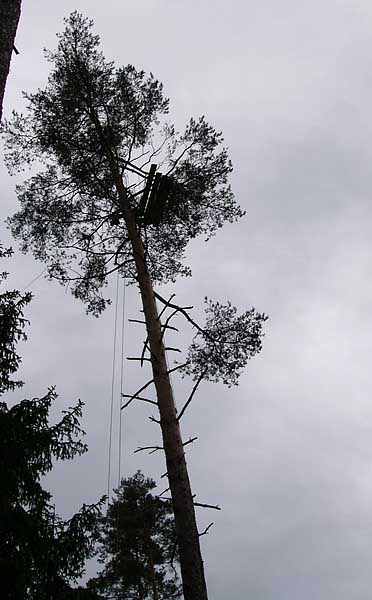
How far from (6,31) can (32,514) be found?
19.6 feet

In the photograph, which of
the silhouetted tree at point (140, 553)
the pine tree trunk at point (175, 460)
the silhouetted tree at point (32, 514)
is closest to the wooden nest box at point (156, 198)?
the pine tree trunk at point (175, 460)

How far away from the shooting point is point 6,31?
6.55 metres

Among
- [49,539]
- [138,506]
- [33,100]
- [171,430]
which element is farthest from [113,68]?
[138,506]

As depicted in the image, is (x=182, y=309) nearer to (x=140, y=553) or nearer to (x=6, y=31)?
(x=6, y=31)

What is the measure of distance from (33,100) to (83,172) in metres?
1.76

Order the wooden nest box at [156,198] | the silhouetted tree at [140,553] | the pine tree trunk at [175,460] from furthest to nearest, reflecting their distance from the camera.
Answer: the silhouetted tree at [140,553] → the wooden nest box at [156,198] → the pine tree trunk at [175,460]

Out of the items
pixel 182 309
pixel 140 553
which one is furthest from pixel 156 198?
pixel 140 553

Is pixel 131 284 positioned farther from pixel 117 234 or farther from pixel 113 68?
pixel 113 68

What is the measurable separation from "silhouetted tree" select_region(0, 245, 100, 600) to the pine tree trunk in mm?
1325

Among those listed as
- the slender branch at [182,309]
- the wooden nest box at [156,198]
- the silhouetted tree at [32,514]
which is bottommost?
the silhouetted tree at [32,514]

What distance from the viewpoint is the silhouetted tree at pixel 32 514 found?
22.6ft

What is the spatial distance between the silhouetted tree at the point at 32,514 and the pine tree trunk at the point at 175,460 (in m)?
1.33

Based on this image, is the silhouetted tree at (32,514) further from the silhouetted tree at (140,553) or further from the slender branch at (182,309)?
the silhouetted tree at (140,553)

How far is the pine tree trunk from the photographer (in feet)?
22.0
